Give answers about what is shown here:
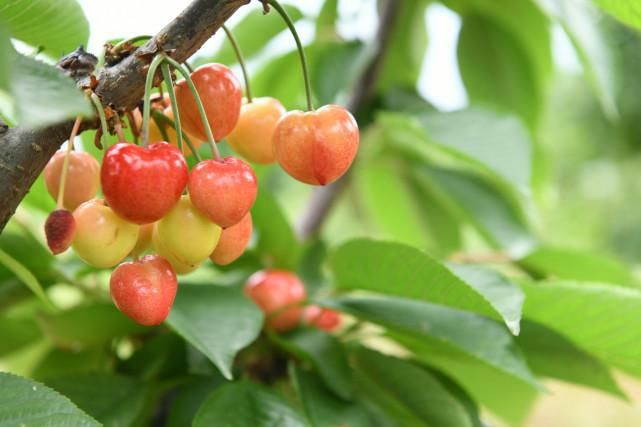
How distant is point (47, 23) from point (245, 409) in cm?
20

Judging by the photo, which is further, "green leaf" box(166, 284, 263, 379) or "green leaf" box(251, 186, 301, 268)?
"green leaf" box(251, 186, 301, 268)

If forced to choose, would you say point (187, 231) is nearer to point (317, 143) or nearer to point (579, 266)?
point (317, 143)

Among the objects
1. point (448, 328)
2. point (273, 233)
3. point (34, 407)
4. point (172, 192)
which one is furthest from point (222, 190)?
point (273, 233)

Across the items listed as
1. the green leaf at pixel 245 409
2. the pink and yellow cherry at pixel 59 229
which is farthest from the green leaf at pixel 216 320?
the pink and yellow cherry at pixel 59 229

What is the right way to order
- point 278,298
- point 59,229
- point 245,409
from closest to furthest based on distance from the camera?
point 59,229 → point 245,409 → point 278,298

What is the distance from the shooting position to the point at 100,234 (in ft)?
0.89

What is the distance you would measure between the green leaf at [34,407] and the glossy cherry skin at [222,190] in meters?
0.09

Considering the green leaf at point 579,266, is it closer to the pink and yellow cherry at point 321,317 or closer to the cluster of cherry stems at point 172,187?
the pink and yellow cherry at point 321,317

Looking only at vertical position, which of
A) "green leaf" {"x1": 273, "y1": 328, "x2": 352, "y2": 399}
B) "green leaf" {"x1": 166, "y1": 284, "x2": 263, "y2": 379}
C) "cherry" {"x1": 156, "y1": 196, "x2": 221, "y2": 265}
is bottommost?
"green leaf" {"x1": 273, "y1": 328, "x2": 352, "y2": 399}

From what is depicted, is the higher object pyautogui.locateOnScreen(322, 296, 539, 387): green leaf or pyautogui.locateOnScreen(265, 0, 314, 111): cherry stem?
pyautogui.locateOnScreen(265, 0, 314, 111): cherry stem

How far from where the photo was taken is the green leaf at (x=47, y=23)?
0.29m

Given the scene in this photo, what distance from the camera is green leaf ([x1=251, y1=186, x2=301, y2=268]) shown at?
585 millimetres

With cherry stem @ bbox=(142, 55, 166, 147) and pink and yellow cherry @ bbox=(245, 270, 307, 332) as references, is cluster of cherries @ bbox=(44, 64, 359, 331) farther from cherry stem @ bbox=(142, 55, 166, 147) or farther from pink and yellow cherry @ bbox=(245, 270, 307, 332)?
pink and yellow cherry @ bbox=(245, 270, 307, 332)

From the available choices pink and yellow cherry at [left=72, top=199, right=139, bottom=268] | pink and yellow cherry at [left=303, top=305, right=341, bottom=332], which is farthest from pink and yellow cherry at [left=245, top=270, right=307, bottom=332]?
pink and yellow cherry at [left=72, top=199, right=139, bottom=268]
